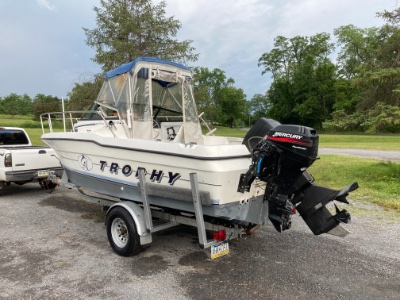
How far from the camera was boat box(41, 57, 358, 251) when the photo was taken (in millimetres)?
3551

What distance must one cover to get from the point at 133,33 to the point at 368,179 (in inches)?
491

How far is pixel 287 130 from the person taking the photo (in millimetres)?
3451

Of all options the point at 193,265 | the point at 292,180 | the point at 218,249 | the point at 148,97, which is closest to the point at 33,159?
the point at 148,97

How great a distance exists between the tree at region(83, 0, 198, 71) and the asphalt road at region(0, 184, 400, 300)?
11.4 m

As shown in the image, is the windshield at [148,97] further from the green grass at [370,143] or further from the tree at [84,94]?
the green grass at [370,143]

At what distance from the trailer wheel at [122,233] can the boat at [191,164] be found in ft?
0.93

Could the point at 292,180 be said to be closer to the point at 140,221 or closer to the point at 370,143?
the point at 140,221

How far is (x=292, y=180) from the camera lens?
3.61 metres

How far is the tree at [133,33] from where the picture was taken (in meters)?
15.7

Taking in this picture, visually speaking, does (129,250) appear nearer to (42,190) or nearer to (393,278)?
(393,278)

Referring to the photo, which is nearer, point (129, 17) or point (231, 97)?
point (129, 17)

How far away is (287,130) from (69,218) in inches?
179

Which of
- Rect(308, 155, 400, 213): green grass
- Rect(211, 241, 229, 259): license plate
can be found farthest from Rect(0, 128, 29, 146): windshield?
Rect(308, 155, 400, 213): green grass

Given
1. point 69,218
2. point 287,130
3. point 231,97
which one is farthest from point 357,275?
point 231,97
